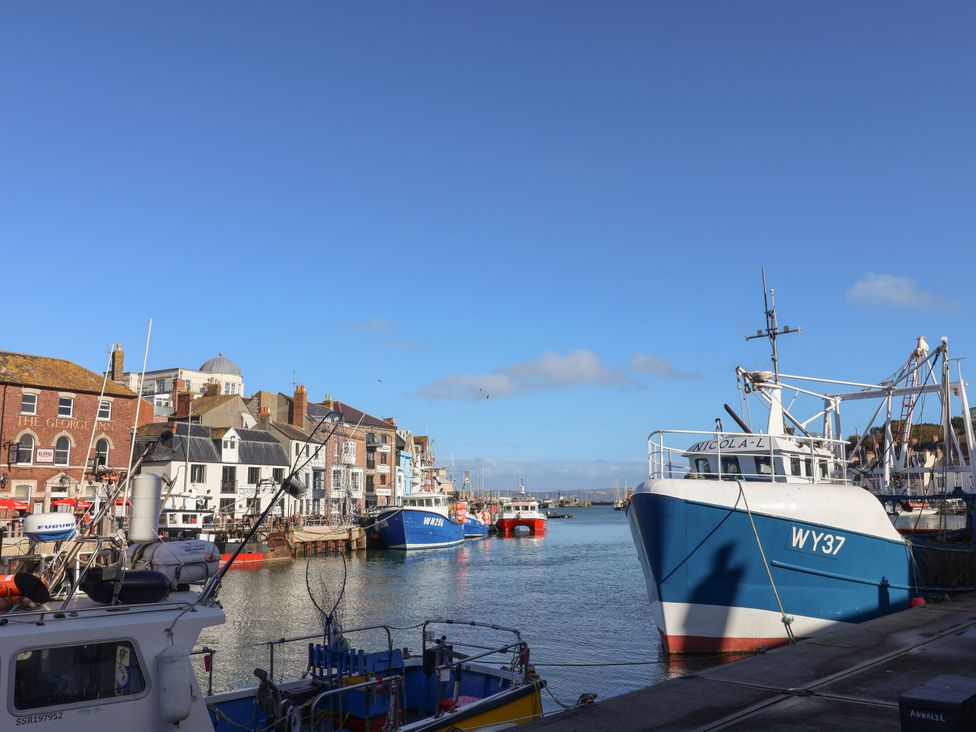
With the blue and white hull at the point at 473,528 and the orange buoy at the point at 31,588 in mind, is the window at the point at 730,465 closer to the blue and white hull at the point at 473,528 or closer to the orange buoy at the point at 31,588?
the orange buoy at the point at 31,588

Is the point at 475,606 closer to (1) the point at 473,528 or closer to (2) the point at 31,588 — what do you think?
(2) the point at 31,588

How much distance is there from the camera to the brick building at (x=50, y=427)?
45562mm

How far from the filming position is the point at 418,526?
6619cm

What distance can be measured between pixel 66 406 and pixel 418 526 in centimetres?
2904

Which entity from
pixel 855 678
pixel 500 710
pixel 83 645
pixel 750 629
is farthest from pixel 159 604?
pixel 750 629

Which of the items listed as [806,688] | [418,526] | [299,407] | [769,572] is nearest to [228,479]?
[299,407]

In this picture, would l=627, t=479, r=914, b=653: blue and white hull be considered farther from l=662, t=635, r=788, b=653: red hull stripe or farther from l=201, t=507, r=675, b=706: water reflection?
l=201, t=507, r=675, b=706: water reflection

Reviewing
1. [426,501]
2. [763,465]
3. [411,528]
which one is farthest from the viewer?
[426,501]

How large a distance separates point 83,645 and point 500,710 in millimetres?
6371

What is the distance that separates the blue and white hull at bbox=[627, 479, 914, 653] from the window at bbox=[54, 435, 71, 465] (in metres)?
40.3

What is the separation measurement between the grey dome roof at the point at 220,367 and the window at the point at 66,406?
71.3 m

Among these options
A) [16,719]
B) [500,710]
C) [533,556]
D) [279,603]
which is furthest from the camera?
[533,556]

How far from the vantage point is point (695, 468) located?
23.9 m

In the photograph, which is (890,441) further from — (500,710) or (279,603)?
(279,603)
